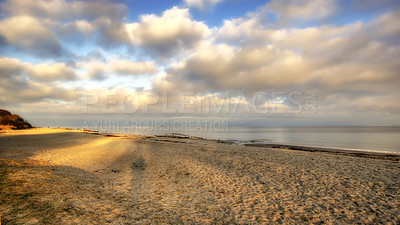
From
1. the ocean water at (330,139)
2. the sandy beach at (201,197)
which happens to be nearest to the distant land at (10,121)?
the ocean water at (330,139)

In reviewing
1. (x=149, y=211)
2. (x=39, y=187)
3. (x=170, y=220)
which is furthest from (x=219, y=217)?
(x=39, y=187)

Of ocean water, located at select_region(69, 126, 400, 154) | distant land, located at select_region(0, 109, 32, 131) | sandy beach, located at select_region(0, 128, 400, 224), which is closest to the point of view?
sandy beach, located at select_region(0, 128, 400, 224)

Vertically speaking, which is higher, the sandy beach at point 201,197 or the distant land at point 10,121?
the distant land at point 10,121

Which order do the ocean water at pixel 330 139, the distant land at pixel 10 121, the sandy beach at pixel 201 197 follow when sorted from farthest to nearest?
the distant land at pixel 10 121 < the ocean water at pixel 330 139 < the sandy beach at pixel 201 197

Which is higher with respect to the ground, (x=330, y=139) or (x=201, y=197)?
(x=201, y=197)

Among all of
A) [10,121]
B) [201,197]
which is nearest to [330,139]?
[201,197]

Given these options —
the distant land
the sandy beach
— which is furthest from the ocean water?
the distant land

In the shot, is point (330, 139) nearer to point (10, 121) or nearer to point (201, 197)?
point (201, 197)

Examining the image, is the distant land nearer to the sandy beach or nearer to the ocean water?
the ocean water

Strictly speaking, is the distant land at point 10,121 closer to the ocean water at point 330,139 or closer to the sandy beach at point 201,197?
the ocean water at point 330,139

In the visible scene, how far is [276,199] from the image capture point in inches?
340

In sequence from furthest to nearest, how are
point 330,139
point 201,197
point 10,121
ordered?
1. point 10,121
2. point 330,139
3. point 201,197

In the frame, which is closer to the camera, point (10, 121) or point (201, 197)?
point (201, 197)

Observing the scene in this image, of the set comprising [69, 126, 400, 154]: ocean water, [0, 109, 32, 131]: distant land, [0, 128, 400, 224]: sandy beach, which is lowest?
[69, 126, 400, 154]: ocean water
